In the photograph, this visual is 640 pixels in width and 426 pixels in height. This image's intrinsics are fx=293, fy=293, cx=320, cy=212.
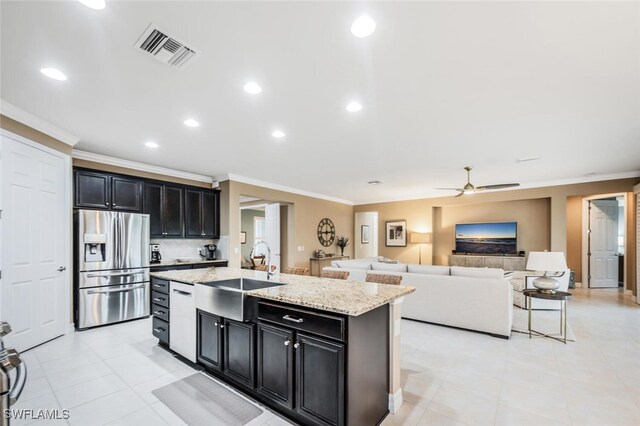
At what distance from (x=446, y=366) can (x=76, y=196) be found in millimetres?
5334

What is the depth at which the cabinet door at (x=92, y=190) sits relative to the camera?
4.30 m

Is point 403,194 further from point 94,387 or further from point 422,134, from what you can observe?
point 94,387

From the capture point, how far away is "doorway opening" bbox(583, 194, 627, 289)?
25.1ft

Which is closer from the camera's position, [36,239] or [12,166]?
[12,166]

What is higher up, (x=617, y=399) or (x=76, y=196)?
(x=76, y=196)

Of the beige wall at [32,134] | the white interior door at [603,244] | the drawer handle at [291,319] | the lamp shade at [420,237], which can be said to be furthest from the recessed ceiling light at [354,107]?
the white interior door at [603,244]

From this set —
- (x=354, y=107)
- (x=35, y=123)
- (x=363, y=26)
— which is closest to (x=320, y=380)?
(x=363, y=26)

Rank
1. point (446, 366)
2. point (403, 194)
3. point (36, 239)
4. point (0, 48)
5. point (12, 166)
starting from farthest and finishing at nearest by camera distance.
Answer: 1. point (403, 194)
2. point (36, 239)
3. point (12, 166)
4. point (446, 366)
5. point (0, 48)

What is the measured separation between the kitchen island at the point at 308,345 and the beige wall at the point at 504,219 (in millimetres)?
6852

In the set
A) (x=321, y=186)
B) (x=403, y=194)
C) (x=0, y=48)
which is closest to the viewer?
(x=0, y=48)

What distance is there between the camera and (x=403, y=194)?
337 inches

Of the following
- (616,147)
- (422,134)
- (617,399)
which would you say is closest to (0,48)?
(422,134)

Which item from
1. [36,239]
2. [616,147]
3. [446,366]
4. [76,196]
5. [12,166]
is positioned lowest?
[446,366]

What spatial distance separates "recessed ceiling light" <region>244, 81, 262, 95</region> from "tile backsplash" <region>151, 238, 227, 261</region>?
401 centimetres
